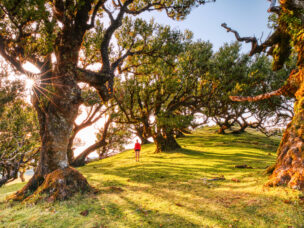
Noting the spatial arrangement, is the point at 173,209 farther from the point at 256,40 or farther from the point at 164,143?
the point at 164,143

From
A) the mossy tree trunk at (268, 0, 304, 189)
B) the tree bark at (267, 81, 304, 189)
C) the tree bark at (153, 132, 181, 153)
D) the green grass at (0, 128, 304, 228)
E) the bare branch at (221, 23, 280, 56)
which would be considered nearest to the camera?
the green grass at (0, 128, 304, 228)

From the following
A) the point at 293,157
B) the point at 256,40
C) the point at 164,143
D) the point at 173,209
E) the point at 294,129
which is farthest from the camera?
the point at 164,143

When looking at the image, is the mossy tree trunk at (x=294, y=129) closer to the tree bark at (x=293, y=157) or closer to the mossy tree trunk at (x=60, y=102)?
the tree bark at (x=293, y=157)

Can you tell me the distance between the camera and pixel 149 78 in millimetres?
20016

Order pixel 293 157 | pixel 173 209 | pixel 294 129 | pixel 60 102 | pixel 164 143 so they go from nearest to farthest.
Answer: pixel 173 209
pixel 293 157
pixel 294 129
pixel 60 102
pixel 164 143

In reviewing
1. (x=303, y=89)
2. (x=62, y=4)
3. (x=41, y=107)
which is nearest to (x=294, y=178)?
(x=303, y=89)

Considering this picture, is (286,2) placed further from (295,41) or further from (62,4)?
(62,4)

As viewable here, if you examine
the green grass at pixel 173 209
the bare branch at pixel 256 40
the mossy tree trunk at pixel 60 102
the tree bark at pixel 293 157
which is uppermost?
the bare branch at pixel 256 40

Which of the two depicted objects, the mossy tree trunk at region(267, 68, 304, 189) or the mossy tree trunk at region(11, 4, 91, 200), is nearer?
the mossy tree trunk at region(267, 68, 304, 189)

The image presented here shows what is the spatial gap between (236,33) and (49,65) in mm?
12027

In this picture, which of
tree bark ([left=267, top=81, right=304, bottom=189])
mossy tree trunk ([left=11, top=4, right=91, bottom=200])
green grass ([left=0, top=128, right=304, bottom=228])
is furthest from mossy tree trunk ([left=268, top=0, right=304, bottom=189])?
mossy tree trunk ([left=11, top=4, right=91, bottom=200])

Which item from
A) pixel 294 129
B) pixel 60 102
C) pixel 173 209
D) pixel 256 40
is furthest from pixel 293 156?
pixel 60 102

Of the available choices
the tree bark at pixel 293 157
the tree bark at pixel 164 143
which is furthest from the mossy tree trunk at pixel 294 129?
the tree bark at pixel 164 143

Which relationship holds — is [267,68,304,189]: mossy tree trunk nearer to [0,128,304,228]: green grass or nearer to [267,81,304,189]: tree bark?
[267,81,304,189]: tree bark
